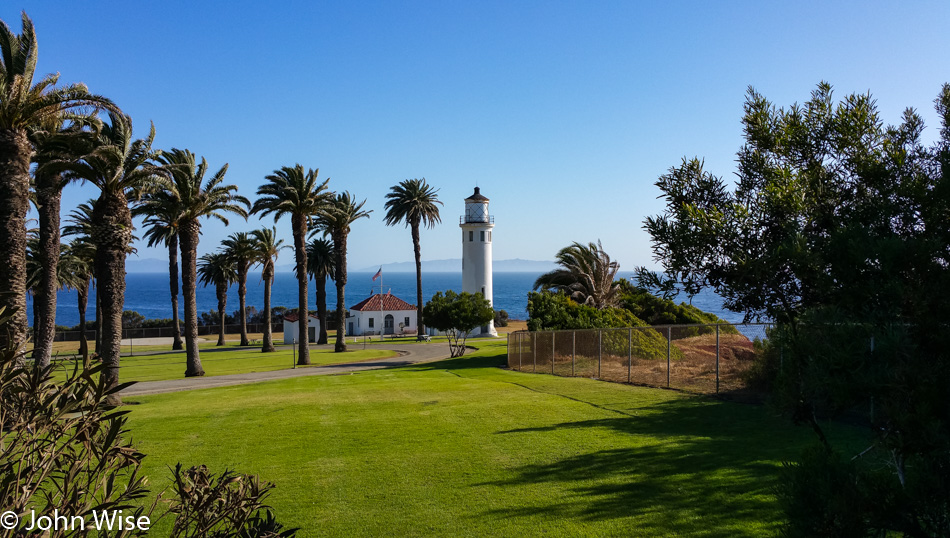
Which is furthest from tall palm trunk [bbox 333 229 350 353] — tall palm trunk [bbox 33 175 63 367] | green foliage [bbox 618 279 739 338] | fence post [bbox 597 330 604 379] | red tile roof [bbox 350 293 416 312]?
fence post [bbox 597 330 604 379]

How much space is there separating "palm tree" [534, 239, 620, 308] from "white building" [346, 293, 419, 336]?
41.3 meters

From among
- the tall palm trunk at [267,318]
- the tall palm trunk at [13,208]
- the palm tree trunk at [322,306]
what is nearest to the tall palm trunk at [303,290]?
the tall palm trunk at [267,318]

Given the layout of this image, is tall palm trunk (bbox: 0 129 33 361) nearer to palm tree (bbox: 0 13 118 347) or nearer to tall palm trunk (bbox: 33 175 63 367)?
palm tree (bbox: 0 13 118 347)

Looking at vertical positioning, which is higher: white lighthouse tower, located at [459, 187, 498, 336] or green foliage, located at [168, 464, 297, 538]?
white lighthouse tower, located at [459, 187, 498, 336]

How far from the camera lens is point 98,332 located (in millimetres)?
53719

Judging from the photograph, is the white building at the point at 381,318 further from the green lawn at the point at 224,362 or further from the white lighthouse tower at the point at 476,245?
the green lawn at the point at 224,362

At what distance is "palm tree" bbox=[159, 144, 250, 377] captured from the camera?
3222cm

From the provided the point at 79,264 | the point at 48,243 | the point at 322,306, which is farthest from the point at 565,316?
the point at 79,264

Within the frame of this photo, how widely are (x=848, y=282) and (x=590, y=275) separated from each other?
1609 inches

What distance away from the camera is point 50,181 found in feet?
86.3

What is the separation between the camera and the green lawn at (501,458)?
319 inches

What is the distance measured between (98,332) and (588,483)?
54.7 meters

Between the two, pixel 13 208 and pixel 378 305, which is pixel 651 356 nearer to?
pixel 13 208

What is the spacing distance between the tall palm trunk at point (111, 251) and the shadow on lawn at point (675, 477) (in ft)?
55.0
